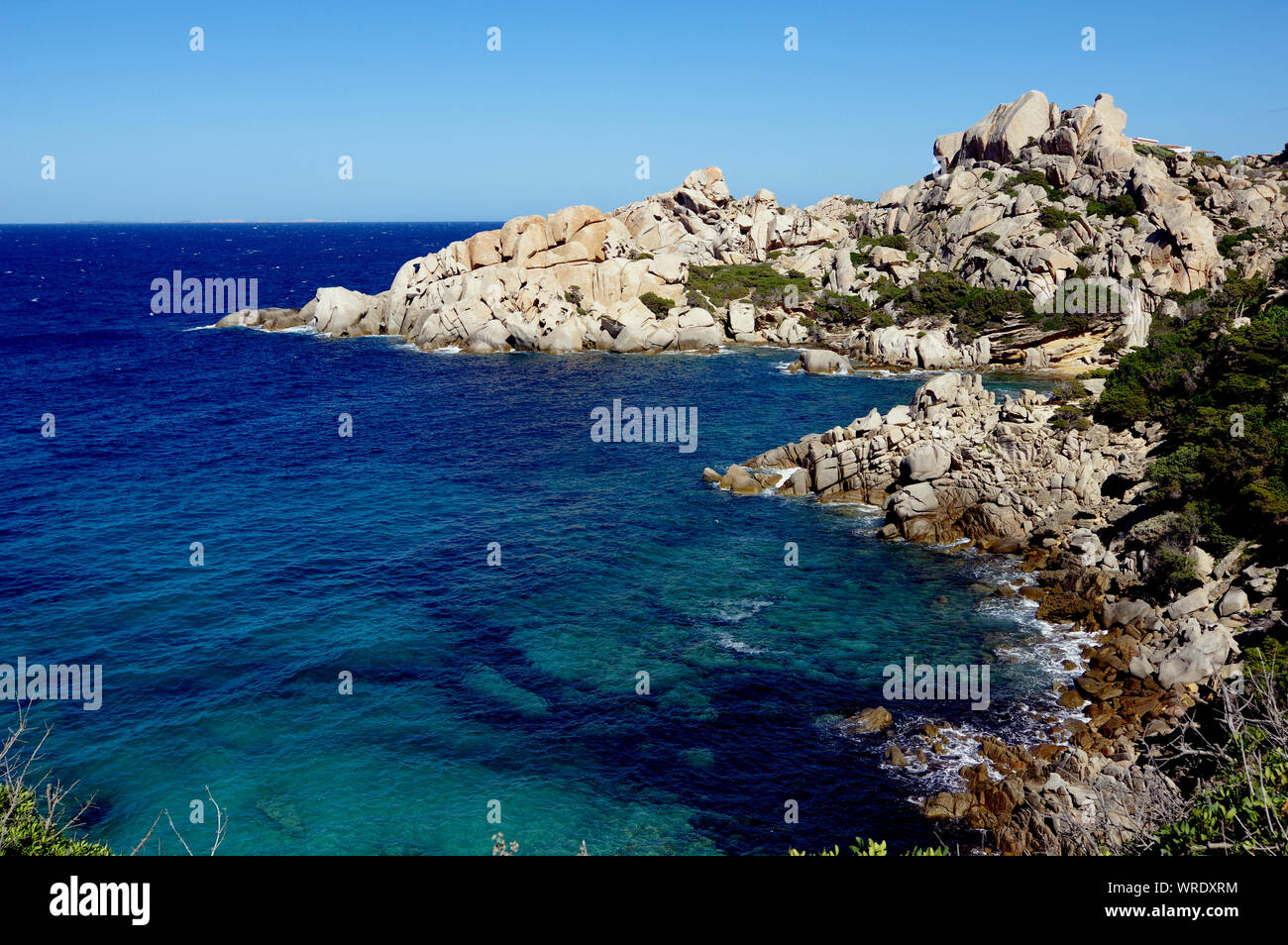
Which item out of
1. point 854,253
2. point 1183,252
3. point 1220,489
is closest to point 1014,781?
point 1220,489

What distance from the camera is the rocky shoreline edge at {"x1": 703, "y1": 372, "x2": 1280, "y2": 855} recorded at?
2667 cm

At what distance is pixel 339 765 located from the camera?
31.6m

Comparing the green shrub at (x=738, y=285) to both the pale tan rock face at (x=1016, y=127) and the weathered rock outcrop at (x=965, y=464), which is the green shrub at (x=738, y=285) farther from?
the weathered rock outcrop at (x=965, y=464)

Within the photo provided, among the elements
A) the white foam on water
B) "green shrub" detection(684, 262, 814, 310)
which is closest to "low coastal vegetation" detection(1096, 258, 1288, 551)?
the white foam on water
